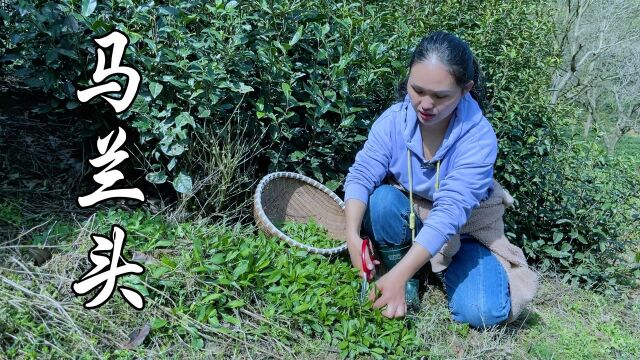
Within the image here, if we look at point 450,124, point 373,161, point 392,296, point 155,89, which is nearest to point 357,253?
point 392,296

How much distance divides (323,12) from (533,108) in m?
1.20

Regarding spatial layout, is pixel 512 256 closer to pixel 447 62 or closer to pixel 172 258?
pixel 447 62

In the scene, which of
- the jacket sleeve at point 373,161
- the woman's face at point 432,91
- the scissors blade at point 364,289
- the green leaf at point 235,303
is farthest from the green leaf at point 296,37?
the green leaf at point 235,303

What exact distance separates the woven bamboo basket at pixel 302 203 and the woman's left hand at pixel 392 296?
0.56 m

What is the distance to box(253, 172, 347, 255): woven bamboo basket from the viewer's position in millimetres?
3209

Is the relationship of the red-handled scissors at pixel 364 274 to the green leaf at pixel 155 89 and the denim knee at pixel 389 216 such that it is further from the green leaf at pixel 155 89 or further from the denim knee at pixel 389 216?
the green leaf at pixel 155 89

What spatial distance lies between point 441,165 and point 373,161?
0.30m

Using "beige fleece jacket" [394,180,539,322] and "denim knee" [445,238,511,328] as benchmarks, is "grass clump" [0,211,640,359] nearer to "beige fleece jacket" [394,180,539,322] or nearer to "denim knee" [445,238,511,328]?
"denim knee" [445,238,511,328]

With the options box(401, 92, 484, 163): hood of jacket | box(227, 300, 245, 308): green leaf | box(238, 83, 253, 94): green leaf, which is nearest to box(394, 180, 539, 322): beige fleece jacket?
box(401, 92, 484, 163): hood of jacket

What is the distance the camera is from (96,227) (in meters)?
2.75

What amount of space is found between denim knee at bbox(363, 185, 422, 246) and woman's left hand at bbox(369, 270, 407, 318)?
39cm

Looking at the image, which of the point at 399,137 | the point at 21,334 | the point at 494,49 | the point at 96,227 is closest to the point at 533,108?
the point at 494,49

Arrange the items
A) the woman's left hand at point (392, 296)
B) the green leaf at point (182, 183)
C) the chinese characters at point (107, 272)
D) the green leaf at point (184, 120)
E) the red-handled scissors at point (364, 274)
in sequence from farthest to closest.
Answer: the green leaf at point (182, 183), the green leaf at point (184, 120), the red-handled scissors at point (364, 274), the woman's left hand at point (392, 296), the chinese characters at point (107, 272)

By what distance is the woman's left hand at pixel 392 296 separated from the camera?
8.38 ft
